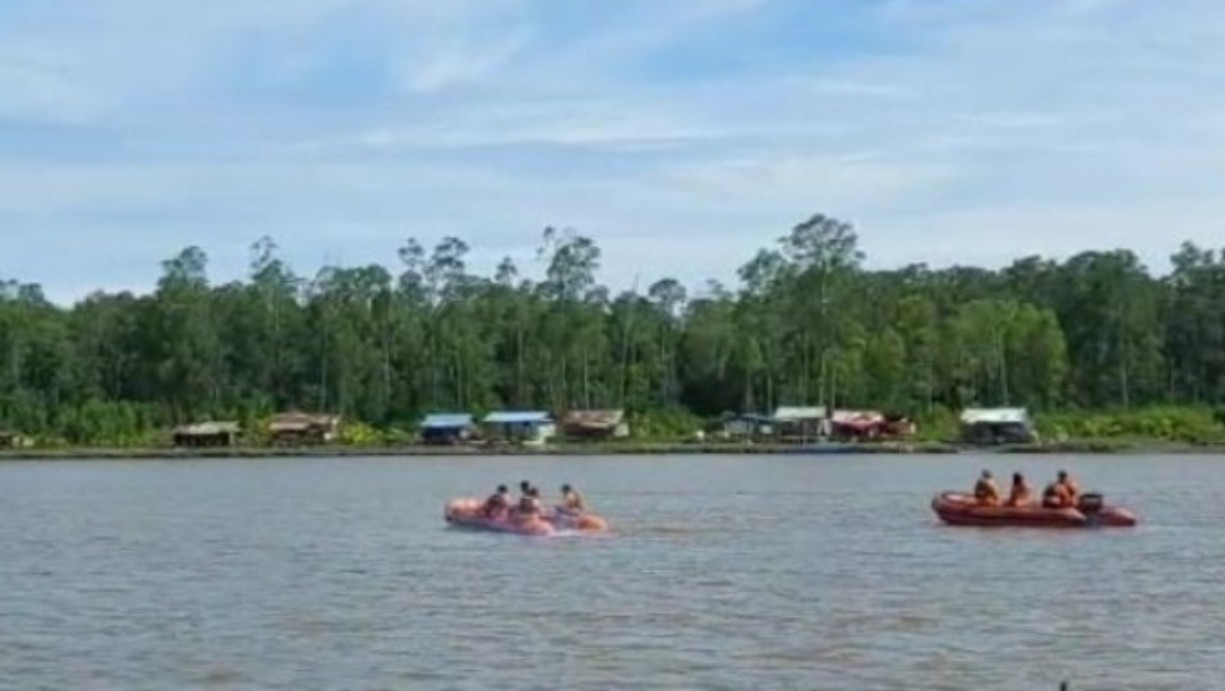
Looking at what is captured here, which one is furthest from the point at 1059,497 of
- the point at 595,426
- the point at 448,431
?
the point at 448,431

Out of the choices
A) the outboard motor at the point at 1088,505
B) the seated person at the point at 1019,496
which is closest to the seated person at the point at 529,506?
the seated person at the point at 1019,496

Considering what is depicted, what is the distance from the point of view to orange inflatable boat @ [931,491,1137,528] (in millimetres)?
56062

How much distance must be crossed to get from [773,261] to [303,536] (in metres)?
102

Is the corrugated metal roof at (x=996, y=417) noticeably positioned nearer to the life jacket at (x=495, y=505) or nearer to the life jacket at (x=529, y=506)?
the life jacket at (x=495, y=505)

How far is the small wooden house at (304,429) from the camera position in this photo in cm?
15362

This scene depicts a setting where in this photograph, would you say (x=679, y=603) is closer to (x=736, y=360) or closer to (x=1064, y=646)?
(x=1064, y=646)

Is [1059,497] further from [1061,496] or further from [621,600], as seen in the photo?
[621,600]

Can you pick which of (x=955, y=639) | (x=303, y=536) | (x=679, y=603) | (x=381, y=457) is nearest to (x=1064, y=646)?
(x=955, y=639)

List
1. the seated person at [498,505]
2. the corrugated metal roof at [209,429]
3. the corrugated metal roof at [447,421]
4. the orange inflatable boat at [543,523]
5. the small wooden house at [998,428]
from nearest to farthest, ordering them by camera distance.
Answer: the orange inflatable boat at [543,523]
the seated person at [498,505]
the small wooden house at [998,428]
the corrugated metal roof at [447,421]
the corrugated metal roof at [209,429]

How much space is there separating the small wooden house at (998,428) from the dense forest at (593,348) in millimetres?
10964

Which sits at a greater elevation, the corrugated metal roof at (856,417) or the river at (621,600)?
the corrugated metal roof at (856,417)

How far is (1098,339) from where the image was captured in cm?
15962

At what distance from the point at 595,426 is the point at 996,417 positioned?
27.6 meters

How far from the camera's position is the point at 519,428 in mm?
152750
